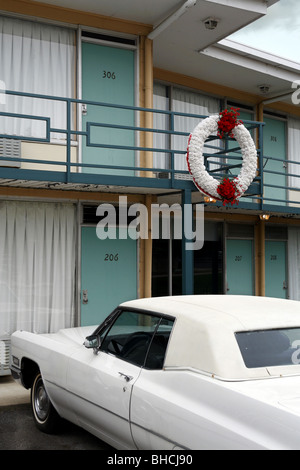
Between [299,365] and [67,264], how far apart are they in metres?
6.07

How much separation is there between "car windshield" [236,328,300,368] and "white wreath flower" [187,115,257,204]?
4.66 meters

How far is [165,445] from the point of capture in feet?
12.8

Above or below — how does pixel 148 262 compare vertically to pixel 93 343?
above

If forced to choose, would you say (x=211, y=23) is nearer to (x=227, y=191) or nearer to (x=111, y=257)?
(x=227, y=191)

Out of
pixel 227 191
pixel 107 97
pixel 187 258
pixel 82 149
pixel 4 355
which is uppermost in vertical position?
pixel 107 97

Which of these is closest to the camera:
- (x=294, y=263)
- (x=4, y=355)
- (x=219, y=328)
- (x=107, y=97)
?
(x=219, y=328)

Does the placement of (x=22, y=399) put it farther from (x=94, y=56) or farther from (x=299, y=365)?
(x=94, y=56)

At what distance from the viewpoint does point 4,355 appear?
8750 mm

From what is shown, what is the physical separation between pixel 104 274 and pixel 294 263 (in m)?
6.56

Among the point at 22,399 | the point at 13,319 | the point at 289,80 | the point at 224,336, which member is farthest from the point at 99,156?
the point at 224,336

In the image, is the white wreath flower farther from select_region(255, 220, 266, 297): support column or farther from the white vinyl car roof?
select_region(255, 220, 266, 297): support column

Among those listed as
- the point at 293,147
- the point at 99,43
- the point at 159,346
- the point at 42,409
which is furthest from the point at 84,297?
the point at 293,147

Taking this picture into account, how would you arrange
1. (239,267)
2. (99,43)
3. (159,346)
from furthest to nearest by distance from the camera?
(239,267) → (99,43) → (159,346)

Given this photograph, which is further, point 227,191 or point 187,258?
point 187,258
